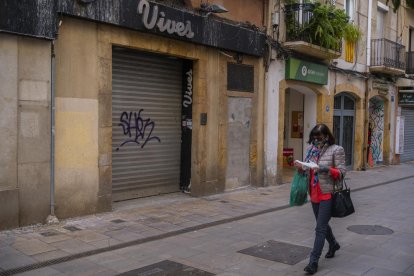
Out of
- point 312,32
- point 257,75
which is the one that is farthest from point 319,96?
point 257,75

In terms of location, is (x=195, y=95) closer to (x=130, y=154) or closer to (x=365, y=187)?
(x=130, y=154)

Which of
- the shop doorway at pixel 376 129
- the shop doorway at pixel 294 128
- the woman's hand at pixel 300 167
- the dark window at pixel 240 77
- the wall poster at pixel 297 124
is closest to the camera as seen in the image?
the woman's hand at pixel 300 167

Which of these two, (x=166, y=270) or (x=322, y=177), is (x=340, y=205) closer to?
(x=322, y=177)

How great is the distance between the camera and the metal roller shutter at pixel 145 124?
9.33 m

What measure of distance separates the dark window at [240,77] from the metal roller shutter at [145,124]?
1.29 m

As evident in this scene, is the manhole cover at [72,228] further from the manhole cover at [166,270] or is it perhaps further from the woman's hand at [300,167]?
the woman's hand at [300,167]

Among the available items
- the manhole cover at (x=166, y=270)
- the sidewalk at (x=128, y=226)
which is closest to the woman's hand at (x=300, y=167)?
the manhole cover at (x=166, y=270)

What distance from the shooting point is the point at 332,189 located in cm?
558

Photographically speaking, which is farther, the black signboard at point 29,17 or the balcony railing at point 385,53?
the balcony railing at point 385,53

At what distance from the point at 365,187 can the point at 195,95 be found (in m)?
5.90

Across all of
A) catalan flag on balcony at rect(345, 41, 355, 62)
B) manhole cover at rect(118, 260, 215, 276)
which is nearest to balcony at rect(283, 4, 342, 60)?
catalan flag on balcony at rect(345, 41, 355, 62)

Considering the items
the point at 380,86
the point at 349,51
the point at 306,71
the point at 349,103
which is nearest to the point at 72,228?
the point at 306,71

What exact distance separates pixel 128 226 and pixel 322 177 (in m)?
3.45

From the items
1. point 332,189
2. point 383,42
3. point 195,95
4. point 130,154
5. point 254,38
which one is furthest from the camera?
point 383,42
